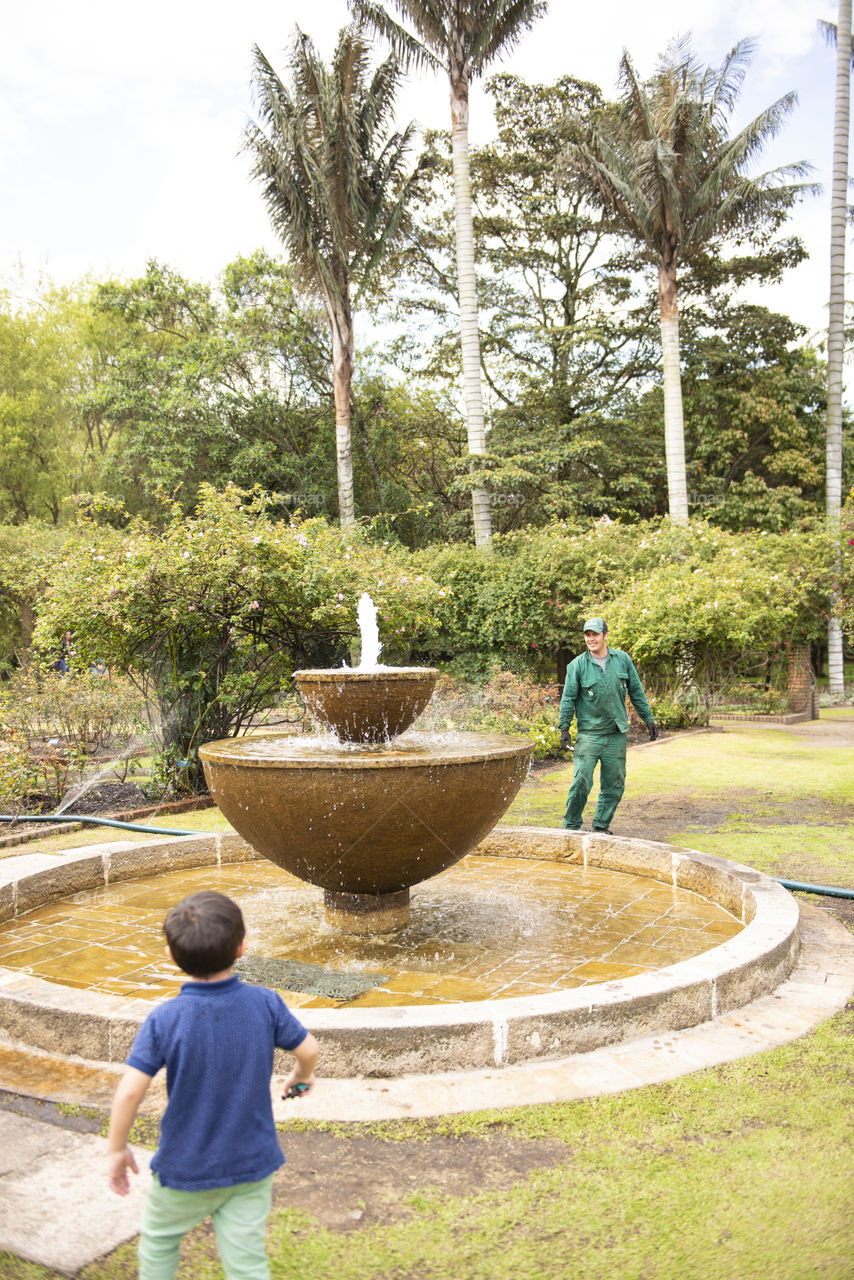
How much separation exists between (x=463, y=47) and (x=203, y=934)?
20.3 metres

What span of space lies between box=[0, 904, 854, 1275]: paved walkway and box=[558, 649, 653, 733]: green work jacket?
2.83m

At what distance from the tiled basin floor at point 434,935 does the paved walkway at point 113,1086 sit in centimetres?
71

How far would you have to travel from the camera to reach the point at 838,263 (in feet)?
76.8

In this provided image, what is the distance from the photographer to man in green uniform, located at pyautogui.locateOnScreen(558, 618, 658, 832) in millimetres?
6902

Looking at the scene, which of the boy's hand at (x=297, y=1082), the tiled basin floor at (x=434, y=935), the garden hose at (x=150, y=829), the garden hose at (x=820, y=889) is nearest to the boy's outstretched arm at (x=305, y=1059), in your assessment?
the boy's hand at (x=297, y=1082)

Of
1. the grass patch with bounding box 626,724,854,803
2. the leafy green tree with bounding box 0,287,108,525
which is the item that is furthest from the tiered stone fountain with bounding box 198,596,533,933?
the leafy green tree with bounding box 0,287,108,525

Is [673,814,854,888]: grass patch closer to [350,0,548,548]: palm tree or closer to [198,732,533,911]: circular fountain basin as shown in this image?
[198,732,533,911]: circular fountain basin

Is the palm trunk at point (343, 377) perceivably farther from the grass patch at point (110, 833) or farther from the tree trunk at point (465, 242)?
the grass patch at point (110, 833)

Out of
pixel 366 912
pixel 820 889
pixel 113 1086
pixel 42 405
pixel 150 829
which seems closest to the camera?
pixel 113 1086

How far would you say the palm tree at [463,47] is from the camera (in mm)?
18047

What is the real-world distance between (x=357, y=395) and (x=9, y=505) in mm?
12375

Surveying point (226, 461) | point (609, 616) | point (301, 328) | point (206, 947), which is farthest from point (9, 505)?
point (206, 947)

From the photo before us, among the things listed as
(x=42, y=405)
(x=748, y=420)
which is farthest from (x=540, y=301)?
(x=42, y=405)

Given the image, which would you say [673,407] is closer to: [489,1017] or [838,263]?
[838,263]
